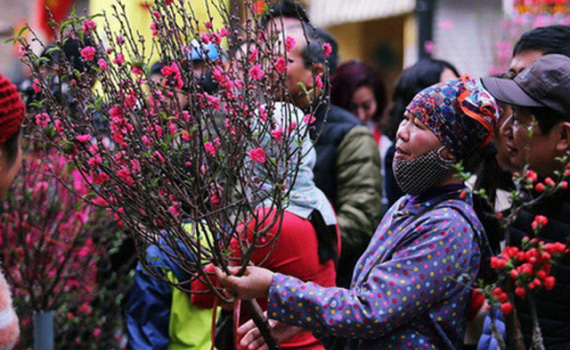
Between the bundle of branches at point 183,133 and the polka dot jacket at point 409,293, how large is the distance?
0.81ft

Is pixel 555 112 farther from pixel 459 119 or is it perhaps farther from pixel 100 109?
pixel 100 109

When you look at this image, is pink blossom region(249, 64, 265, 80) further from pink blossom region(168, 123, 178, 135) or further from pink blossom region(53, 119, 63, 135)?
pink blossom region(53, 119, 63, 135)

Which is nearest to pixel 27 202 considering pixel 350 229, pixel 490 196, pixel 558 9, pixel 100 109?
pixel 350 229

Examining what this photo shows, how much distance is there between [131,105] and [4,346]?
2.67 feet

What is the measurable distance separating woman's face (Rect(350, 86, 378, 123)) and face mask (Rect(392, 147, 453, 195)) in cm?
362

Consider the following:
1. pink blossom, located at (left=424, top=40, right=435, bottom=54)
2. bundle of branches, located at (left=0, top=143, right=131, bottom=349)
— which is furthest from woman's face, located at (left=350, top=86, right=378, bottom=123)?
bundle of branches, located at (left=0, top=143, right=131, bottom=349)

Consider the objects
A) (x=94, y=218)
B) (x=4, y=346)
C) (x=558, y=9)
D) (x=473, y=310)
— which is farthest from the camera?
(x=558, y=9)

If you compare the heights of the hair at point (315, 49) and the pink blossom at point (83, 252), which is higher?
the hair at point (315, 49)

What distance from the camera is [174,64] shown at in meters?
2.66

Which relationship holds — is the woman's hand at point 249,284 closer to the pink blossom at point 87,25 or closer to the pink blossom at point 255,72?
the pink blossom at point 255,72

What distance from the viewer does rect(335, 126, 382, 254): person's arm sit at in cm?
454

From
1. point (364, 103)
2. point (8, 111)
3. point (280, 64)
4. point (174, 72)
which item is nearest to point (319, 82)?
point (280, 64)

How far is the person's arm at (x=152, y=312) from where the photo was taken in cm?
400

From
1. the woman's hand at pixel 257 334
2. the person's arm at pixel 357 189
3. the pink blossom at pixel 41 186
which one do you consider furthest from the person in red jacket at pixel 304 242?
the pink blossom at pixel 41 186
